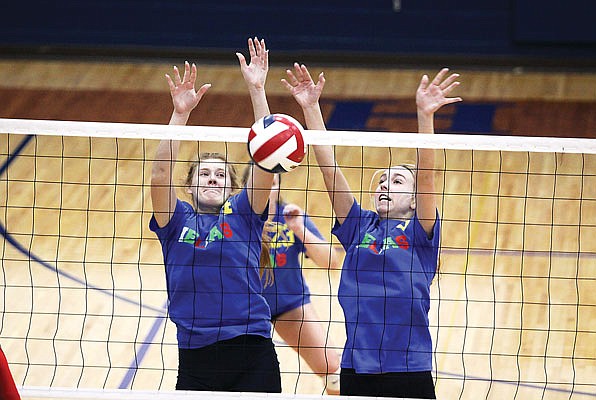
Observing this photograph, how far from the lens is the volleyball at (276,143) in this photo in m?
4.92

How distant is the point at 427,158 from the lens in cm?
521

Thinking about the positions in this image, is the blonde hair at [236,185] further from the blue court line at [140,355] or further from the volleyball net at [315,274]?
the blue court line at [140,355]

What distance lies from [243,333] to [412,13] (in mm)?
8817

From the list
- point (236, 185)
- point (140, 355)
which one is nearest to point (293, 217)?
point (236, 185)

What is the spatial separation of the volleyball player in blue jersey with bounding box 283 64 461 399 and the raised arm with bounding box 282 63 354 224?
0.03ft

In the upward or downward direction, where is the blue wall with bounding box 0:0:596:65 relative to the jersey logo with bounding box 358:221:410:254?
upward

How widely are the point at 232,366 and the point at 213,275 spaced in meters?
0.47

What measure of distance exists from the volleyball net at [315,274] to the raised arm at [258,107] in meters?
0.24

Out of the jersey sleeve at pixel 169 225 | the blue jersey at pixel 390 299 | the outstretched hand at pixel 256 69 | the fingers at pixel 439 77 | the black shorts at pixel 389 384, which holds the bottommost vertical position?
the black shorts at pixel 389 384

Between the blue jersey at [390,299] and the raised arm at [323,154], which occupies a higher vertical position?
the raised arm at [323,154]

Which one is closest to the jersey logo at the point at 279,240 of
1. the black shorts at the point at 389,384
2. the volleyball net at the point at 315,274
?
the volleyball net at the point at 315,274

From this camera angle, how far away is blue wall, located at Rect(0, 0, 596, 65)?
1325 centimetres

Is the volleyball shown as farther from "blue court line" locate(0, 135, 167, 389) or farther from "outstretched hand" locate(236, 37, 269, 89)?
"blue court line" locate(0, 135, 167, 389)

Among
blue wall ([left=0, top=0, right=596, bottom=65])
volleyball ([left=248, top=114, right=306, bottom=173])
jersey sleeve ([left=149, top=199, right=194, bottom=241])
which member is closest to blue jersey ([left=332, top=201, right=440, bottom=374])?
volleyball ([left=248, top=114, right=306, bottom=173])
